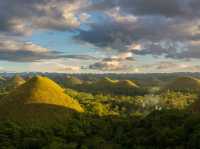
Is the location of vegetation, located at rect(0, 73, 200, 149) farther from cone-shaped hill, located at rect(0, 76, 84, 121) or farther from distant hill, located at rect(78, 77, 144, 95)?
distant hill, located at rect(78, 77, 144, 95)

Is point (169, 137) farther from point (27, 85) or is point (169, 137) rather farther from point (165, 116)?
point (27, 85)

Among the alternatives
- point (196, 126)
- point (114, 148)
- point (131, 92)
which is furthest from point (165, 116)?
point (131, 92)

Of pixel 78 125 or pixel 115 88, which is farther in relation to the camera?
pixel 115 88

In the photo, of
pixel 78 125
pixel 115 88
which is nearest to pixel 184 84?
pixel 115 88

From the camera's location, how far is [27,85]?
7719 centimetres

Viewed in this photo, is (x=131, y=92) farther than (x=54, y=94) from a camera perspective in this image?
Yes

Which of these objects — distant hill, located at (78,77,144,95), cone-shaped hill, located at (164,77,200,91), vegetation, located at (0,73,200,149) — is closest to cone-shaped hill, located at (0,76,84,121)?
vegetation, located at (0,73,200,149)

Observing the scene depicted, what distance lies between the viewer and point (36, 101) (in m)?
70.2

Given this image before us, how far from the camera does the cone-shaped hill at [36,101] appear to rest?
66375 mm

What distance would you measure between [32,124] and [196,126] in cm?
2428

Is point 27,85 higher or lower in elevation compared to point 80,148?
higher

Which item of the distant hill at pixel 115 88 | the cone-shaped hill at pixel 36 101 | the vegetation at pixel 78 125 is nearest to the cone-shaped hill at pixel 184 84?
the distant hill at pixel 115 88

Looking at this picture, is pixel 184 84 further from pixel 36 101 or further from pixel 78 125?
pixel 78 125

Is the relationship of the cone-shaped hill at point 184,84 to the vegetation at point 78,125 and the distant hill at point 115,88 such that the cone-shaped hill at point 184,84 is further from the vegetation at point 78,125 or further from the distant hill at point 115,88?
the vegetation at point 78,125
